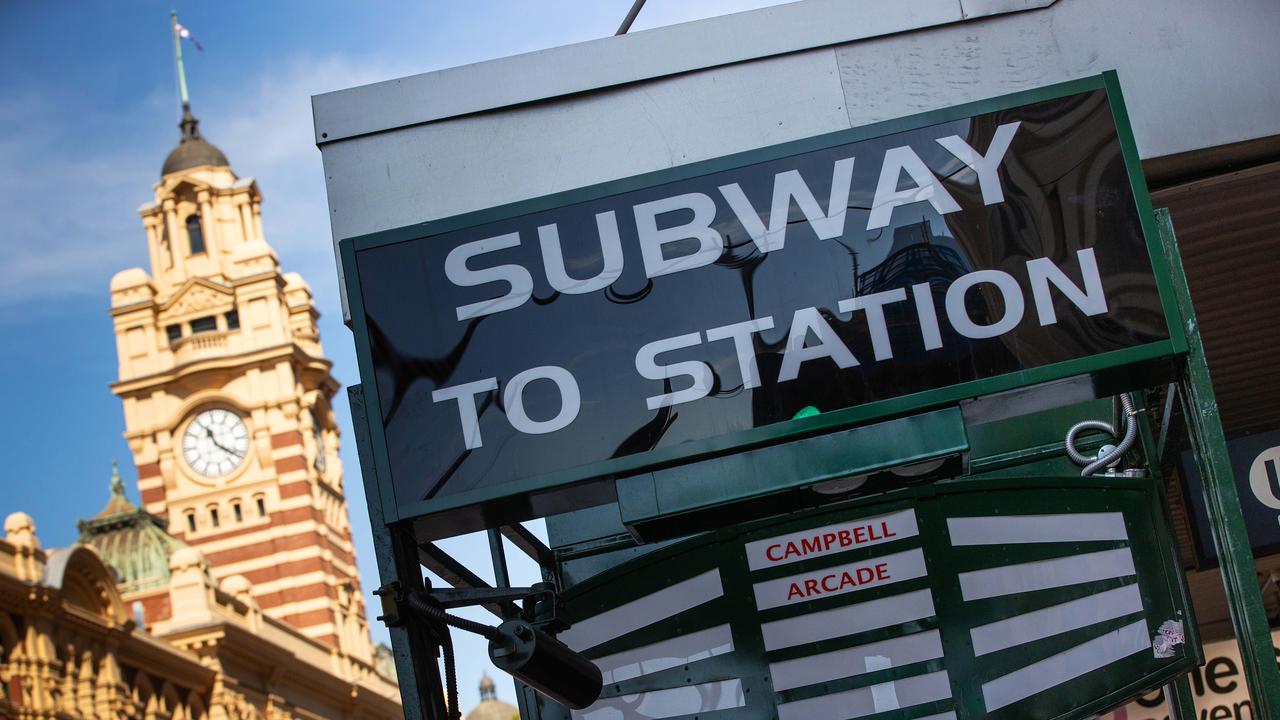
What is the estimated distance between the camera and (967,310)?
588 cm

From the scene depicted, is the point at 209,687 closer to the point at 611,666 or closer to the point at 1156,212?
the point at 611,666

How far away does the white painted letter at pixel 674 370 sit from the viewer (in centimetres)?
593

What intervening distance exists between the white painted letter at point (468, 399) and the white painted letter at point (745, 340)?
37.4 inches

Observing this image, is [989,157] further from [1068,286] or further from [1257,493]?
[1257,493]

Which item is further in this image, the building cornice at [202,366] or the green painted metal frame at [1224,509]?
the building cornice at [202,366]

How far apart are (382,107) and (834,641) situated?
3.90m

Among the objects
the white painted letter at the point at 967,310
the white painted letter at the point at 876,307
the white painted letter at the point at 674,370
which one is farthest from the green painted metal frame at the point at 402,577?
the white painted letter at the point at 967,310

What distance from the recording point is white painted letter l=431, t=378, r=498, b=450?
19.7ft

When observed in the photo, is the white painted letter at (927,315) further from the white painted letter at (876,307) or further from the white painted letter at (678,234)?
the white painted letter at (678,234)

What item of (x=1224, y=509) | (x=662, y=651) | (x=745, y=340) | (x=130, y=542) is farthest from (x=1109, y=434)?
(x=130, y=542)

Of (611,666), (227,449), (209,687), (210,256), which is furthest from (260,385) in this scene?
(611,666)

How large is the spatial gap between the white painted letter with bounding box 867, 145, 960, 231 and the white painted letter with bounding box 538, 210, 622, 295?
106 centimetres

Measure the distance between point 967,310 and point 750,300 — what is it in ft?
2.87

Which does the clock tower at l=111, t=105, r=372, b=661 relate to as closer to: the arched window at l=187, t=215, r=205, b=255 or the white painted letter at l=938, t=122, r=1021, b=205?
the arched window at l=187, t=215, r=205, b=255
